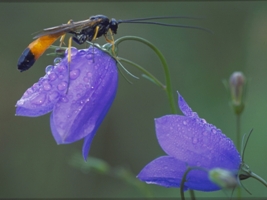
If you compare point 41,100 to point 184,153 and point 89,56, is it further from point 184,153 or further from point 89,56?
point 184,153

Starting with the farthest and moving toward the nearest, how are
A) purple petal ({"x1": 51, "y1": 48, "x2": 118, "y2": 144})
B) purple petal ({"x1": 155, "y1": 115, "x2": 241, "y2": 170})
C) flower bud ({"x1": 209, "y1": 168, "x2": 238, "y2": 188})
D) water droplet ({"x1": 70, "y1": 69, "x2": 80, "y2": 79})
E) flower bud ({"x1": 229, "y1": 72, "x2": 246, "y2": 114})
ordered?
flower bud ({"x1": 229, "y1": 72, "x2": 246, "y2": 114})
water droplet ({"x1": 70, "y1": 69, "x2": 80, "y2": 79})
purple petal ({"x1": 51, "y1": 48, "x2": 118, "y2": 144})
purple petal ({"x1": 155, "y1": 115, "x2": 241, "y2": 170})
flower bud ({"x1": 209, "y1": 168, "x2": 238, "y2": 188})

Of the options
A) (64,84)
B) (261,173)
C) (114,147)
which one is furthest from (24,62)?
(114,147)

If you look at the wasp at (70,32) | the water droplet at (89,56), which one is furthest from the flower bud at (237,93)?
the water droplet at (89,56)

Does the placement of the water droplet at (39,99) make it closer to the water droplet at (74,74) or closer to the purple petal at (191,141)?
the water droplet at (74,74)

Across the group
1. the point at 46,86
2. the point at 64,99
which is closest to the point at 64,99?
the point at 64,99

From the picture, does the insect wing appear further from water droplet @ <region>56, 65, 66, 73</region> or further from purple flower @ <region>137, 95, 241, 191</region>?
purple flower @ <region>137, 95, 241, 191</region>

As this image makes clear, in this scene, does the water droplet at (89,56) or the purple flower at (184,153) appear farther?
the water droplet at (89,56)

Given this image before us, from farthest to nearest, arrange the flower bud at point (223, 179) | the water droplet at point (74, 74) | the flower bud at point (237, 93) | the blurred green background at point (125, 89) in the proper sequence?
the blurred green background at point (125, 89) → the flower bud at point (237, 93) → the water droplet at point (74, 74) → the flower bud at point (223, 179)

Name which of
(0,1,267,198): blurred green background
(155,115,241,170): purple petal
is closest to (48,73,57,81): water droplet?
(155,115,241,170): purple petal
